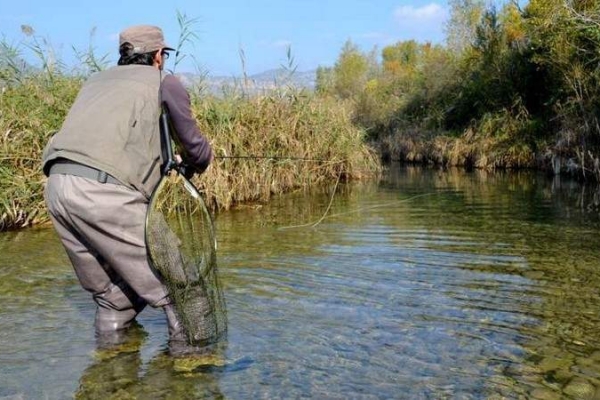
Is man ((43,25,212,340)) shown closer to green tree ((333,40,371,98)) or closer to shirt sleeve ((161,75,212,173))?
shirt sleeve ((161,75,212,173))

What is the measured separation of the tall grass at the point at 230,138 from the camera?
9805 mm

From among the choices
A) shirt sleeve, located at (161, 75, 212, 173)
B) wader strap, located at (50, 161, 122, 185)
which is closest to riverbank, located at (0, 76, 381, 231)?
shirt sleeve, located at (161, 75, 212, 173)

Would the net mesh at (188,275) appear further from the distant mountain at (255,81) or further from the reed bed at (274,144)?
the distant mountain at (255,81)

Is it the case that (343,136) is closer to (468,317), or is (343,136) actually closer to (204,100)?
(204,100)

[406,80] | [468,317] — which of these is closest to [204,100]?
[468,317]

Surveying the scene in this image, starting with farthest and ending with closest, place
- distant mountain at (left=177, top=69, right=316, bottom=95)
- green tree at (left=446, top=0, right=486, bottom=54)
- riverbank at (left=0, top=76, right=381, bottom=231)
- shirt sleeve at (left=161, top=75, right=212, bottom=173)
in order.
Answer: green tree at (left=446, top=0, right=486, bottom=54), distant mountain at (left=177, top=69, right=316, bottom=95), riverbank at (left=0, top=76, right=381, bottom=231), shirt sleeve at (left=161, top=75, right=212, bottom=173)

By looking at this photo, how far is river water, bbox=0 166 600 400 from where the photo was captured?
3.76 metres

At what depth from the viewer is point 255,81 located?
543 inches

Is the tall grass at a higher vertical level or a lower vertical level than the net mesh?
higher

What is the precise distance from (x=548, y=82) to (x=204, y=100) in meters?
17.1

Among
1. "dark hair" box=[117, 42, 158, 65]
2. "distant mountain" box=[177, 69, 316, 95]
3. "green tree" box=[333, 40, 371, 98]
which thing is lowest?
"dark hair" box=[117, 42, 158, 65]

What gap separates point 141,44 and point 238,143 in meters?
8.39

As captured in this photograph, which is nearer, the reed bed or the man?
the man

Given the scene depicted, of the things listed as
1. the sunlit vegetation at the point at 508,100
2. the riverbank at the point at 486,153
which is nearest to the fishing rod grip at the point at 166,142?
the sunlit vegetation at the point at 508,100
